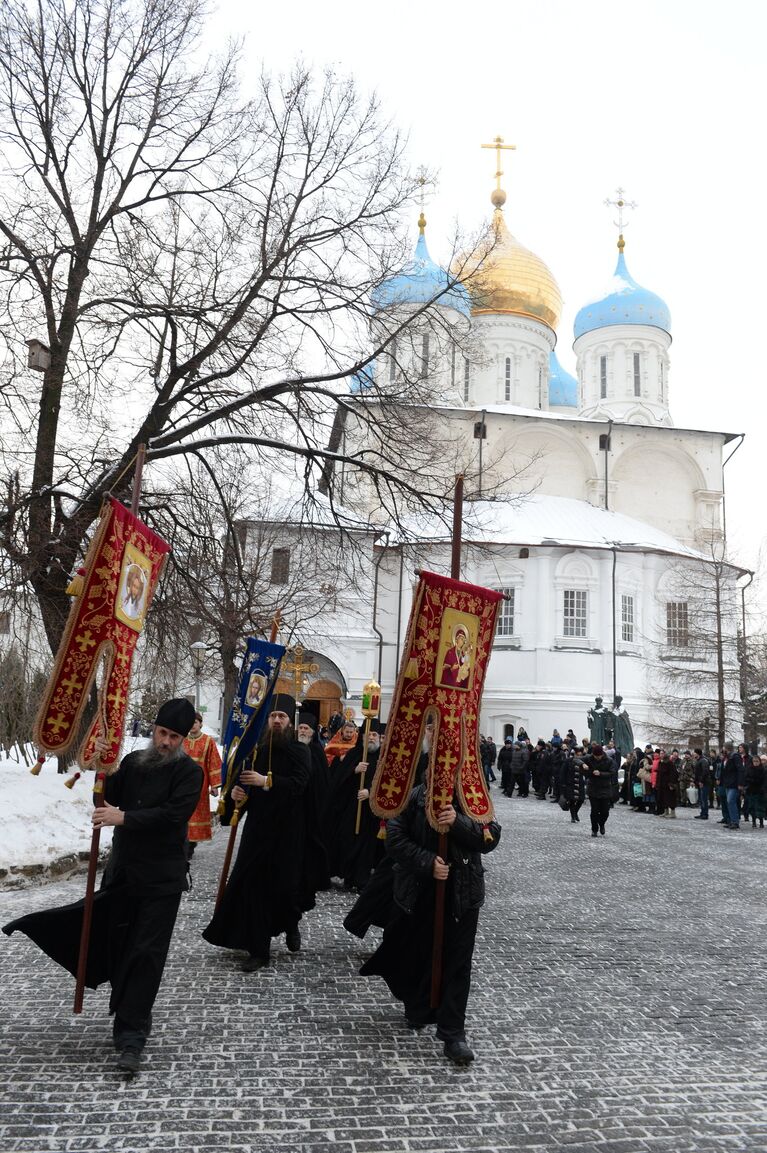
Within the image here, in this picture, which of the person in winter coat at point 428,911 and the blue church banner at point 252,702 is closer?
the person in winter coat at point 428,911

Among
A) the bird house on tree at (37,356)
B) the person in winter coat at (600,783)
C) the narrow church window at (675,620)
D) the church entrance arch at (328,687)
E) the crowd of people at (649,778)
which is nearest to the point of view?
the bird house on tree at (37,356)

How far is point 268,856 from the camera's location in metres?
7.21

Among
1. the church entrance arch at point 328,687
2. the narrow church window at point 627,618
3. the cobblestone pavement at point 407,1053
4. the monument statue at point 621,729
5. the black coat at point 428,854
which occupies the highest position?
the narrow church window at point 627,618

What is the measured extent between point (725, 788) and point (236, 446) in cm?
1234

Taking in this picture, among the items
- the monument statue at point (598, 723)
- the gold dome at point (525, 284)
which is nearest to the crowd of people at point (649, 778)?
the monument statue at point (598, 723)

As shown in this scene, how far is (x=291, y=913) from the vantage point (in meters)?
7.23

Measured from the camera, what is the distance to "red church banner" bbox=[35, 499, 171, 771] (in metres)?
5.55

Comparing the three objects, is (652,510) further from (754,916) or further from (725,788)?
(754,916)

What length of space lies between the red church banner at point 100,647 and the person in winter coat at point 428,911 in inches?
68.4

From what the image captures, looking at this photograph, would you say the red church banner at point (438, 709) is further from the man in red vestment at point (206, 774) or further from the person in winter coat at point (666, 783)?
the person in winter coat at point (666, 783)

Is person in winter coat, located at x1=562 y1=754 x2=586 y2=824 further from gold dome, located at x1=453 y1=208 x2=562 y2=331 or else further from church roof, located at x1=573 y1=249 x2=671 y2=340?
church roof, located at x1=573 y1=249 x2=671 y2=340

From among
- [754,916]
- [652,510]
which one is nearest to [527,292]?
[652,510]

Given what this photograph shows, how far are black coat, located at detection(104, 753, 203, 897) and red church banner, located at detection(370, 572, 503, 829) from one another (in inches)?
41.9

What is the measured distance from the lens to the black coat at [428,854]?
5.47 metres
